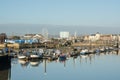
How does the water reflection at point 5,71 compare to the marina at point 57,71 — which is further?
the marina at point 57,71

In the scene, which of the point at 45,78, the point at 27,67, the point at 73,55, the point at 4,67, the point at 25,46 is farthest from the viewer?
the point at 25,46

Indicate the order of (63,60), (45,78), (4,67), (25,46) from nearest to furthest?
(45,78) < (4,67) < (63,60) < (25,46)

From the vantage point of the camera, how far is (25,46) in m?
85.4

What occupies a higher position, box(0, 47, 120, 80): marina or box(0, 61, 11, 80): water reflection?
box(0, 61, 11, 80): water reflection

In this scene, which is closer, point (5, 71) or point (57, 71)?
point (5, 71)

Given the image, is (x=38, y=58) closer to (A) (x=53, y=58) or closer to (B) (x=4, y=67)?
(A) (x=53, y=58)

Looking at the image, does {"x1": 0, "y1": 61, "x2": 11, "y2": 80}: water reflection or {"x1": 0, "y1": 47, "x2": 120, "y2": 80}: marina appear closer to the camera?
{"x1": 0, "y1": 61, "x2": 11, "y2": 80}: water reflection

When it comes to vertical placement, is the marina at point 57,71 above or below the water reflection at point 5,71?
below

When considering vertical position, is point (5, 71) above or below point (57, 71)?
above

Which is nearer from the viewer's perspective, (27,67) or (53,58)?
(27,67)

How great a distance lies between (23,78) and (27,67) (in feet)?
33.4

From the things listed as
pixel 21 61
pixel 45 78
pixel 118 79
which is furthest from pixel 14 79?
pixel 21 61

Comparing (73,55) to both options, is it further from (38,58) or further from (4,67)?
(4,67)

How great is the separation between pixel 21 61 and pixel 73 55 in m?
16.5
